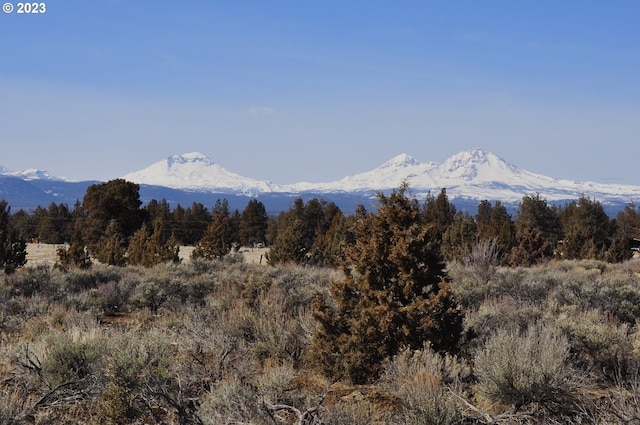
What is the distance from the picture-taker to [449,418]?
180 inches

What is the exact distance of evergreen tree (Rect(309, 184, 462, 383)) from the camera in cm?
670

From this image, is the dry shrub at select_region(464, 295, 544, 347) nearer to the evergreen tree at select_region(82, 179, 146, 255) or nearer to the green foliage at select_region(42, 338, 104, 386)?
the green foliage at select_region(42, 338, 104, 386)

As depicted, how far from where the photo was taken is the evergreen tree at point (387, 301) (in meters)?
6.70

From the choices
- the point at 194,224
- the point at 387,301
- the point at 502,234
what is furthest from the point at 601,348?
the point at 194,224

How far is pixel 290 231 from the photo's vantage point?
96.7ft

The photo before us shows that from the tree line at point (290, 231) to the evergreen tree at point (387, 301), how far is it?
17cm

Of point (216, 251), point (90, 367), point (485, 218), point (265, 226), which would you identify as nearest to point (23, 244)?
point (216, 251)

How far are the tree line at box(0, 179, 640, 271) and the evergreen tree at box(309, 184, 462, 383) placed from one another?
0.17 m

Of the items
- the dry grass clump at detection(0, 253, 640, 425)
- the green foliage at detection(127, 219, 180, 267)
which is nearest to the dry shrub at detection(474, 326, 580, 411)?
the dry grass clump at detection(0, 253, 640, 425)

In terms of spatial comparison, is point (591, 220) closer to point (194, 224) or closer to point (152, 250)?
point (152, 250)

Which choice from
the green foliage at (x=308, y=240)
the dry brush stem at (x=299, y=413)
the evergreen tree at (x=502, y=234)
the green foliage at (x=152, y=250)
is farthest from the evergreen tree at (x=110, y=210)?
the dry brush stem at (x=299, y=413)

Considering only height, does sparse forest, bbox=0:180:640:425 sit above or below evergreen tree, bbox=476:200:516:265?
above

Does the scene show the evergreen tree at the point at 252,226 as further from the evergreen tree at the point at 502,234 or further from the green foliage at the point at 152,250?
the green foliage at the point at 152,250

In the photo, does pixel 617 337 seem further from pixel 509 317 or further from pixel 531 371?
pixel 531 371
